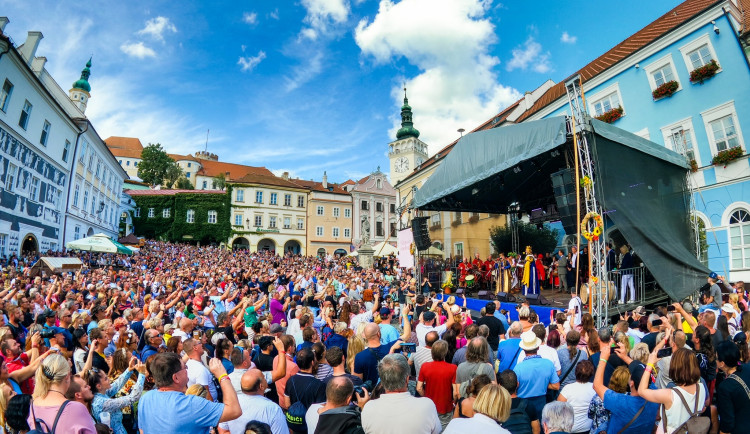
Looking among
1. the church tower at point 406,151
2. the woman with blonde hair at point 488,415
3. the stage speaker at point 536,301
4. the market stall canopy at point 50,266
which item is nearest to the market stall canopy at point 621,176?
the stage speaker at point 536,301

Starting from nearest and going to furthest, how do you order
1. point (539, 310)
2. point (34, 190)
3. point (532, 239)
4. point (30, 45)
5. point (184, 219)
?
point (539, 310), point (532, 239), point (34, 190), point (30, 45), point (184, 219)

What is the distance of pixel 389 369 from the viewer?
2895mm

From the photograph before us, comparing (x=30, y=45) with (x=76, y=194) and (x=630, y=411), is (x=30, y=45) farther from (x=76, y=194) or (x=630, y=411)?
(x=630, y=411)

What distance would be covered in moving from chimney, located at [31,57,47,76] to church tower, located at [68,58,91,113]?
3461 centimetres

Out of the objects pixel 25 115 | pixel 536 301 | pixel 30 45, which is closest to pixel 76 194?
pixel 25 115

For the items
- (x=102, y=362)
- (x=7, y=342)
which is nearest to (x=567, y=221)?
(x=102, y=362)

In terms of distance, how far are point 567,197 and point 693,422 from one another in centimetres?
771

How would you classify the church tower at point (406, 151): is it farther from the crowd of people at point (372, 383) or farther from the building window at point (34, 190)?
the crowd of people at point (372, 383)

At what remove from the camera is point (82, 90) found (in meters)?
55.2

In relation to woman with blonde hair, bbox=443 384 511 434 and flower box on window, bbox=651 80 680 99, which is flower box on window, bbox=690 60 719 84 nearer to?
flower box on window, bbox=651 80 680 99

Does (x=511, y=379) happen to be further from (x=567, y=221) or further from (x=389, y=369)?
(x=567, y=221)

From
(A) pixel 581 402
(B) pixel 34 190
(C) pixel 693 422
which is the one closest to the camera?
(C) pixel 693 422

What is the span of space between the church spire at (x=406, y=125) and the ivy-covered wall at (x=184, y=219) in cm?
2385

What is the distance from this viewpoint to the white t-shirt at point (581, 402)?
12.1ft
